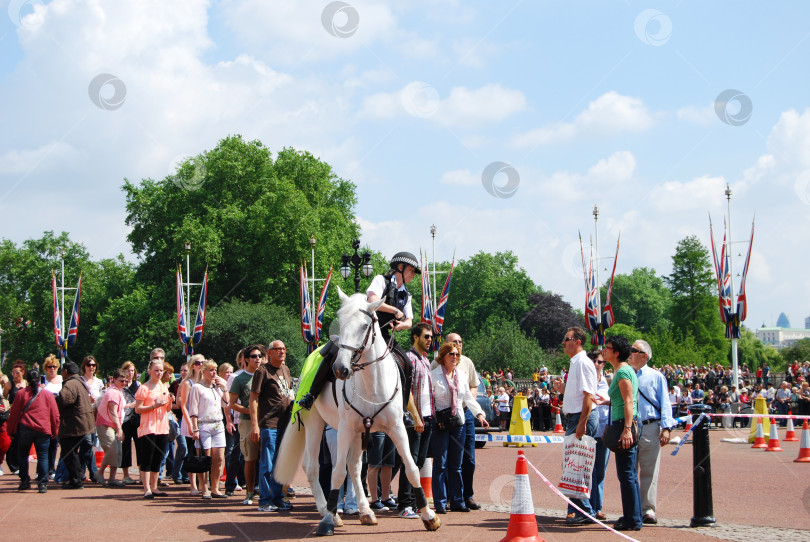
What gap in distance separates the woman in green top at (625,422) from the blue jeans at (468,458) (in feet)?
6.05

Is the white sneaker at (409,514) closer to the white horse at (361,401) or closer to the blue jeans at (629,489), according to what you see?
the white horse at (361,401)

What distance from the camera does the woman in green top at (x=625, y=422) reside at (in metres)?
8.30

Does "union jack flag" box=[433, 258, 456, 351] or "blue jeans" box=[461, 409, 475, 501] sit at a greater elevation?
"union jack flag" box=[433, 258, 456, 351]

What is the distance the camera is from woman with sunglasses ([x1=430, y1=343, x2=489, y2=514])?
31.5ft

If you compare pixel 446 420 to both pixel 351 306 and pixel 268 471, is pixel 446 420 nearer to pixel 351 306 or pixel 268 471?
pixel 351 306

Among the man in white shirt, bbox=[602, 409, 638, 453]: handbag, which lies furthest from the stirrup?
bbox=[602, 409, 638, 453]: handbag

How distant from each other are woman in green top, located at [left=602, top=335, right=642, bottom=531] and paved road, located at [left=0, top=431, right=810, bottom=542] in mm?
216

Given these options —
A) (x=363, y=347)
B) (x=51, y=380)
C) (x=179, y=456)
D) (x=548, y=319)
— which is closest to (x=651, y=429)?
(x=363, y=347)

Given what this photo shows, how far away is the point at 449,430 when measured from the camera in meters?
9.67

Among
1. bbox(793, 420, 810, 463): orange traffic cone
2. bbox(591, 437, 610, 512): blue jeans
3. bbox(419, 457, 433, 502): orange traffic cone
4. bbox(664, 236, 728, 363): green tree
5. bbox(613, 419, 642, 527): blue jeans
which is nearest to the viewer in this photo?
bbox(613, 419, 642, 527): blue jeans

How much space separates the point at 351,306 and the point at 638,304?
353 ft

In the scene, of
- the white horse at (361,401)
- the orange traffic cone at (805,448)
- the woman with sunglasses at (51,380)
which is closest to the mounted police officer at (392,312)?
the white horse at (361,401)

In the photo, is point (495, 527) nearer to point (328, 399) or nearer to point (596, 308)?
point (328, 399)

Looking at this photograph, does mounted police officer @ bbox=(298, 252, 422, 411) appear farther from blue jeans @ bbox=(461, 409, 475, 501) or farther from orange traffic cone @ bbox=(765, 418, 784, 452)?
Answer: orange traffic cone @ bbox=(765, 418, 784, 452)
